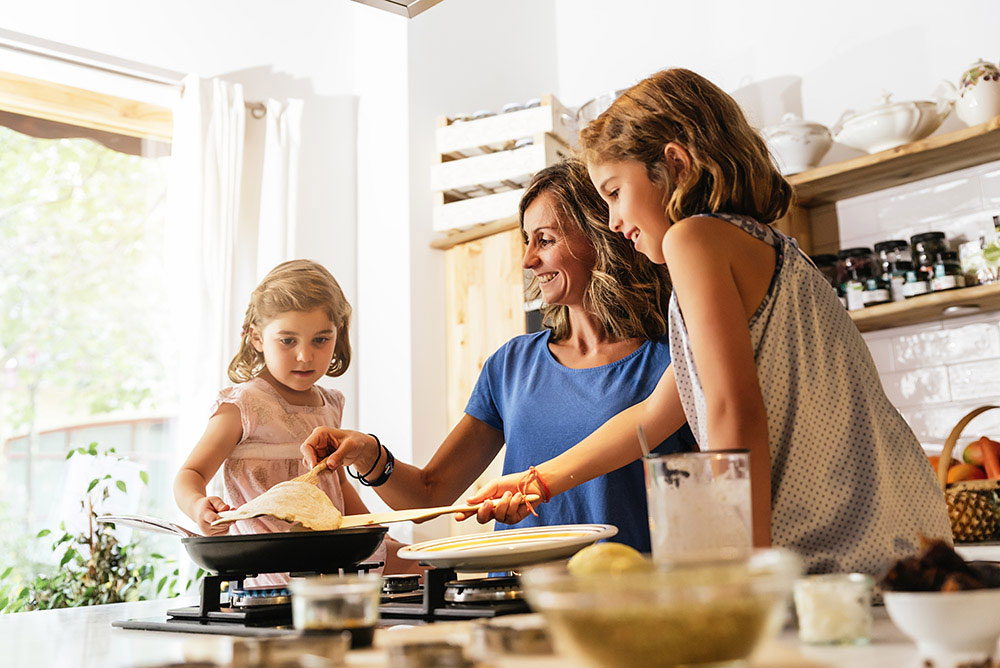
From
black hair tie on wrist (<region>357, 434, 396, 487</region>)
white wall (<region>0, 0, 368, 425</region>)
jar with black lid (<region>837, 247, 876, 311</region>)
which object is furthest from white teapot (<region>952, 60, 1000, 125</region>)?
white wall (<region>0, 0, 368, 425</region>)

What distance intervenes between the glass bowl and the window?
10.6ft

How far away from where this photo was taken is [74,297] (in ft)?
11.2

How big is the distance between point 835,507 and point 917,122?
2067 millimetres

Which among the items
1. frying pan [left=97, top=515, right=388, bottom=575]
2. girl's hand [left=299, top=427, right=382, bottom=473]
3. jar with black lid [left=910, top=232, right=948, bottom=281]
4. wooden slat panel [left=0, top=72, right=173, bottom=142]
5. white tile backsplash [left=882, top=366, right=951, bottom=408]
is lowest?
frying pan [left=97, top=515, right=388, bottom=575]

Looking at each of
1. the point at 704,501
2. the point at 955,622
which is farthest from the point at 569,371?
the point at 955,622

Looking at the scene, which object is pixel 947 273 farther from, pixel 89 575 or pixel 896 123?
pixel 89 575

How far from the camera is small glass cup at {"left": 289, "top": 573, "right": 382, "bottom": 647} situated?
0.73m

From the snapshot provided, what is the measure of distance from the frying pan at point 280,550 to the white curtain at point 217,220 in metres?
2.30

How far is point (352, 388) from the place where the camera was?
3693 millimetres

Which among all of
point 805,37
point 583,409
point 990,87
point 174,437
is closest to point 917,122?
point 990,87

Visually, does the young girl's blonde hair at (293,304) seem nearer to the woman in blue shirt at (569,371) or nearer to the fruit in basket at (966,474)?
the woman in blue shirt at (569,371)

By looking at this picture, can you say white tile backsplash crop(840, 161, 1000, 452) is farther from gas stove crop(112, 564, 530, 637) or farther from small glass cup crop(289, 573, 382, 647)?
small glass cup crop(289, 573, 382, 647)

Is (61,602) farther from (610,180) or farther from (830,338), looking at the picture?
→ (830,338)

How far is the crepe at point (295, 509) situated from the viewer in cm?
123
